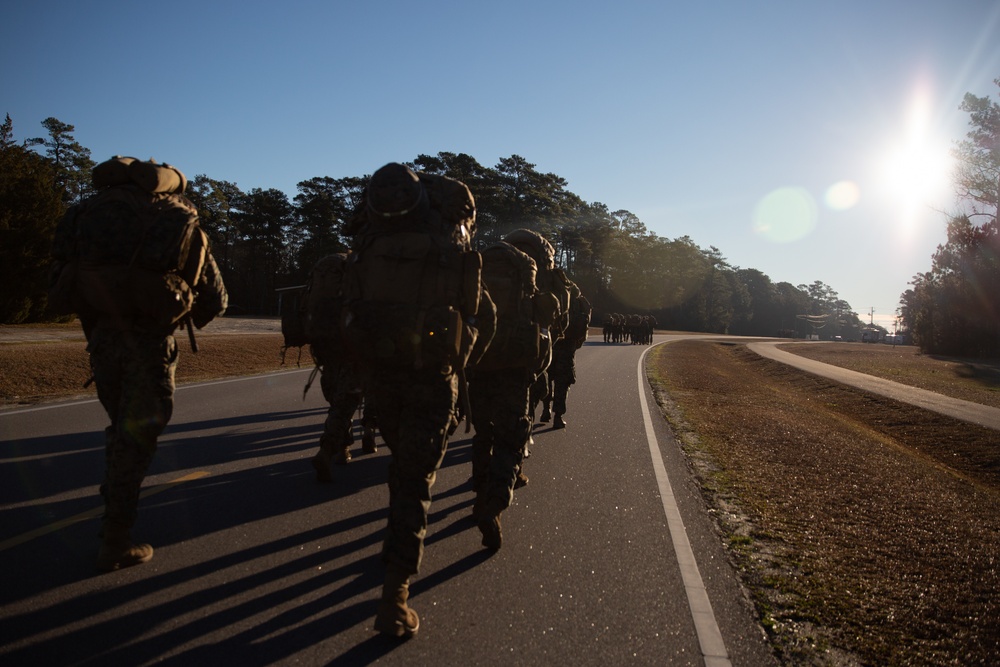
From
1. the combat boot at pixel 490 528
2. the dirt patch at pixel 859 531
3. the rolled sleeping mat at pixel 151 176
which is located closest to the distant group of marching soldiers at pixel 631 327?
the dirt patch at pixel 859 531

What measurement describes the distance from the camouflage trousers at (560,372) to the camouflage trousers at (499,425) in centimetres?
404

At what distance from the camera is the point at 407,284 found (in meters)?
3.60

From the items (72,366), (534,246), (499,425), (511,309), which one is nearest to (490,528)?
(499,425)

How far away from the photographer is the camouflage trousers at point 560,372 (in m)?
9.35

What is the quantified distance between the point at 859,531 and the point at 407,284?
429 cm

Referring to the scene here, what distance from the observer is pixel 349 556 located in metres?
4.38

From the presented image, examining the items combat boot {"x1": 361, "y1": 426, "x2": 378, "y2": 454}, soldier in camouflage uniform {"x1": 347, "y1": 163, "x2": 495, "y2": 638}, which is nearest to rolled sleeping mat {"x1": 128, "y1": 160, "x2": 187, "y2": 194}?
soldier in camouflage uniform {"x1": 347, "y1": 163, "x2": 495, "y2": 638}

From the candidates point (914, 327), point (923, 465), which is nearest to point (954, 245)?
point (914, 327)

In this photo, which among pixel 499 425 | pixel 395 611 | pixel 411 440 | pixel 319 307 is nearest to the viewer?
pixel 395 611

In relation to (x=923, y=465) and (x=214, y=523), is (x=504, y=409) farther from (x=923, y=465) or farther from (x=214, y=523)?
(x=923, y=465)

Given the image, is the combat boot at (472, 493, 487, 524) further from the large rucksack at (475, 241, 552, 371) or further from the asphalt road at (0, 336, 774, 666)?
the large rucksack at (475, 241, 552, 371)

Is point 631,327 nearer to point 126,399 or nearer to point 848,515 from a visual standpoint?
point 848,515

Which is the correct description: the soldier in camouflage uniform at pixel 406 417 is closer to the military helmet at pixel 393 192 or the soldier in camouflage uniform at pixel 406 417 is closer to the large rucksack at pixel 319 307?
the military helmet at pixel 393 192

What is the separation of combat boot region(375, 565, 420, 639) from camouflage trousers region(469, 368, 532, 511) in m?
1.36
